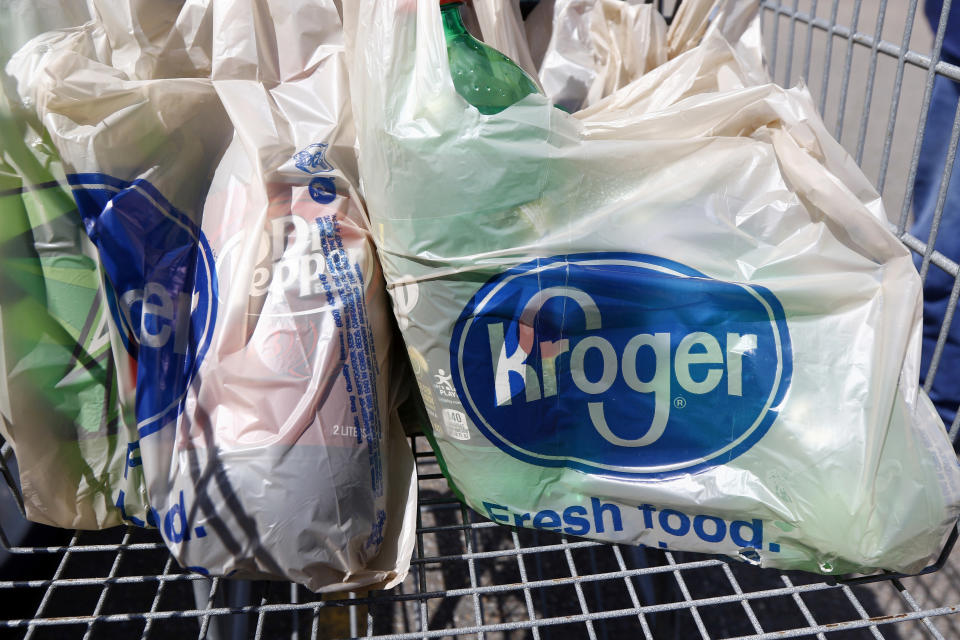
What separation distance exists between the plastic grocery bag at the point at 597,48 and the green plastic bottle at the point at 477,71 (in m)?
0.27

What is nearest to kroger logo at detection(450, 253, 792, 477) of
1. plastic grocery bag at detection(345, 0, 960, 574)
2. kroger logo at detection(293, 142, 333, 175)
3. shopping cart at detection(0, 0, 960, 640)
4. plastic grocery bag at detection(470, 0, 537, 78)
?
plastic grocery bag at detection(345, 0, 960, 574)

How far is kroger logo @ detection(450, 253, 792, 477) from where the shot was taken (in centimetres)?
72

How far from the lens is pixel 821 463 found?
71 centimetres

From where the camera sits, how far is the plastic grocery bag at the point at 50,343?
79 cm

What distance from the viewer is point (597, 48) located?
1.09 meters

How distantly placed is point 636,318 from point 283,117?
0.47 metres

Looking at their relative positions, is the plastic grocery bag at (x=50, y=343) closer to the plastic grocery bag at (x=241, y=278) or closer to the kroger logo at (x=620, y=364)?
the plastic grocery bag at (x=241, y=278)

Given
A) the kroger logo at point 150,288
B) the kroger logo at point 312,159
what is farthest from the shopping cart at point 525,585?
the kroger logo at point 312,159

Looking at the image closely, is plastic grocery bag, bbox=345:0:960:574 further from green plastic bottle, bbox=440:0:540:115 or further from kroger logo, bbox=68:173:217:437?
kroger logo, bbox=68:173:217:437

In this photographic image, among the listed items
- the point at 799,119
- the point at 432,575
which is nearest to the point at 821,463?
the point at 799,119

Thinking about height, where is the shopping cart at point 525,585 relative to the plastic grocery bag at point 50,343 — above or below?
below

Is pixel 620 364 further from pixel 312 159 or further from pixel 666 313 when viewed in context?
pixel 312 159

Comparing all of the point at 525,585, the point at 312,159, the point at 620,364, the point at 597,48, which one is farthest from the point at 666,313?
the point at 597,48

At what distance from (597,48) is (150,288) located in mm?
730
